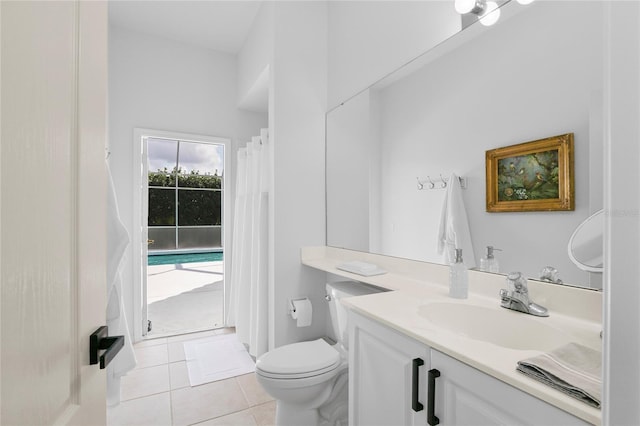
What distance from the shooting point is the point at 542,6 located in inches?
46.1

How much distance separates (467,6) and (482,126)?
1.69 ft

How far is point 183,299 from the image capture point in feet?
14.6

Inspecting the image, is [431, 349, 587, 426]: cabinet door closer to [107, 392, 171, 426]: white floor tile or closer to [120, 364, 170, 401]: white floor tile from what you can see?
[107, 392, 171, 426]: white floor tile

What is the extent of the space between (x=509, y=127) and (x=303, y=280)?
1.64 meters

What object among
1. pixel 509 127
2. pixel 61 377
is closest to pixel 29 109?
pixel 61 377

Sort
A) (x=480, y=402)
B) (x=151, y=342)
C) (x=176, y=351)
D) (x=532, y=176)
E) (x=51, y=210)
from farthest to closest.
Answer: (x=151, y=342)
(x=176, y=351)
(x=532, y=176)
(x=480, y=402)
(x=51, y=210)

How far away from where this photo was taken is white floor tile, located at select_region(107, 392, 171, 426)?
73.0 inches

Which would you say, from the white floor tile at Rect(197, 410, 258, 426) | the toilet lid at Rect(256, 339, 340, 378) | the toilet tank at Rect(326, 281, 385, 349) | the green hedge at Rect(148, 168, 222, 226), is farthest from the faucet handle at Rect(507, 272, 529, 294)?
the green hedge at Rect(148, 168, 222, 226)

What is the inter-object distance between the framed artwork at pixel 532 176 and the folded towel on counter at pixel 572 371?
56 centimetres

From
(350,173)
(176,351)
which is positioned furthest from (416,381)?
(176,351)

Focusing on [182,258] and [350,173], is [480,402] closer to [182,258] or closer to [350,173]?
[350,173]

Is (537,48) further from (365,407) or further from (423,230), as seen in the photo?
(365,407)

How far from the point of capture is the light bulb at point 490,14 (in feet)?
4.31

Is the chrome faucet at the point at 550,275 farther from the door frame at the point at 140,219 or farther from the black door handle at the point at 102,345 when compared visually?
the door frame at the point at 140,219
